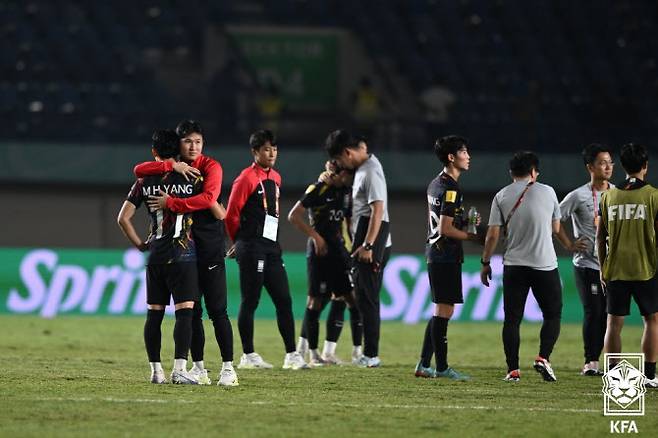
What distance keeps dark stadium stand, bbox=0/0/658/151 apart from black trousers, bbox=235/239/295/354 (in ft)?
38.3

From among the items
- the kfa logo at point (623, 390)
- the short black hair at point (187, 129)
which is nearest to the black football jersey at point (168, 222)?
the short black hair at point (187, 129)

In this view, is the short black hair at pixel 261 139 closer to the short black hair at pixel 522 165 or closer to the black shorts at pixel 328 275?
the black shorts at pixel 328 275

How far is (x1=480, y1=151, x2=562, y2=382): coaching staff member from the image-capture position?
10.3 metres

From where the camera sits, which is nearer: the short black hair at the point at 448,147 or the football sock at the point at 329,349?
the short black hair at the point at 448,147

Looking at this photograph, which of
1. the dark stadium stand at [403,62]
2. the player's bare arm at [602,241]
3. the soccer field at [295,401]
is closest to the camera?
the soccer field at [295,401]

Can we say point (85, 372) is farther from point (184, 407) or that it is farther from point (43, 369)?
point (184, 407)

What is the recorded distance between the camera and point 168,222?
9.33 metres

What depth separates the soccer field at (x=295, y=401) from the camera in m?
7.39

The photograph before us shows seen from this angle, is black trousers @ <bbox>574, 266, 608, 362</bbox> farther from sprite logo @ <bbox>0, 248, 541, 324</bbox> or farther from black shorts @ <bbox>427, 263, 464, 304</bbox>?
sprite logo @ <bbox>0, 248, 541, 324</bbox>

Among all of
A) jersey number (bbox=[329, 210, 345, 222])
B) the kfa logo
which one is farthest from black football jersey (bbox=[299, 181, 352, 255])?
the kfa logo

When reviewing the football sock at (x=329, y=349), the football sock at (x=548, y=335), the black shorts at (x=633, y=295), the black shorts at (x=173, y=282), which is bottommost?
the football sock at (x=329, y=349)

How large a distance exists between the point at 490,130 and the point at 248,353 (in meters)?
12.9

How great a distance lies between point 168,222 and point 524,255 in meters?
3.06

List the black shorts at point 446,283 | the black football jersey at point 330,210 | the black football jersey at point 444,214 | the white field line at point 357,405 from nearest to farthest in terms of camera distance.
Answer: the white field line at point 357,405 → the black football jersey at point 444,214 → the black shorts at point 446,283 → the black football jersey at point 330,210
